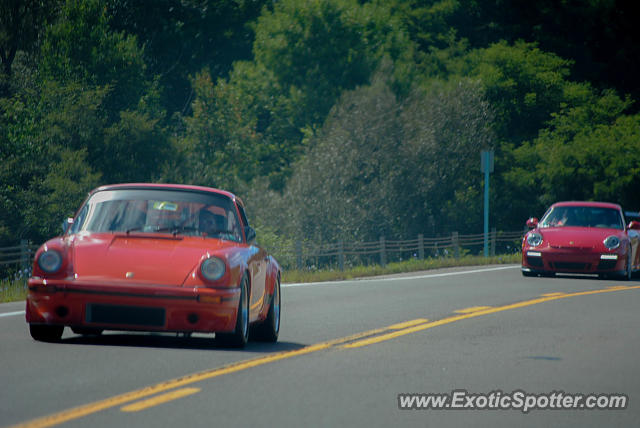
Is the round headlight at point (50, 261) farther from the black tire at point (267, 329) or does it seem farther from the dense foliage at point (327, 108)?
the dense foliage at point (327, 108)

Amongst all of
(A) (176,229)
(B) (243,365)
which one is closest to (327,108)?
(A) (176,229)

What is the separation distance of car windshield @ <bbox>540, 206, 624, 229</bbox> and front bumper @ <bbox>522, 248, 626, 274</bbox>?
1083mm

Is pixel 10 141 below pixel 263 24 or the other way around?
below

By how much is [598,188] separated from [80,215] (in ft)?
129

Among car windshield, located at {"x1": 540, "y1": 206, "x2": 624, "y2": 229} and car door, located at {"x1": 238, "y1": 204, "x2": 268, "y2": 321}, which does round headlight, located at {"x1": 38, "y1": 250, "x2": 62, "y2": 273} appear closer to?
car door, located at {"x1": 238, "y1": 204, "x2": 268, "y2": 321}

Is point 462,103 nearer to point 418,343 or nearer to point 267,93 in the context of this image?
point 267,93

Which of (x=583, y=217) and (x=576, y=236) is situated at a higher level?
(x=583, y=217)

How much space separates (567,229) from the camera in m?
24.5

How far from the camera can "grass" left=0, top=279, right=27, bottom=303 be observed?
17584 mm

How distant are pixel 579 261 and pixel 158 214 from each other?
47.9 feet

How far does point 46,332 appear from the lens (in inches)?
421

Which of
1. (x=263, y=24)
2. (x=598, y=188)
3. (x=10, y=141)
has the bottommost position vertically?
(x=598, y=188)

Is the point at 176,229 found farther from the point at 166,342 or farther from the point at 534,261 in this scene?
the point at 534,261

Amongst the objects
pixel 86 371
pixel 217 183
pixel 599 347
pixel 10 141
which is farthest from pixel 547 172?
pixel 86 371
